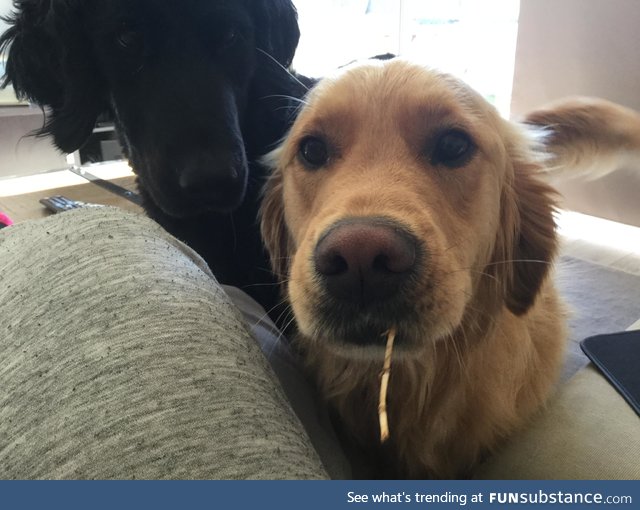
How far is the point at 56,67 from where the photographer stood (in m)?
1.49

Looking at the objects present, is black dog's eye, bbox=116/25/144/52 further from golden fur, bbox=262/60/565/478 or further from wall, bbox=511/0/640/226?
wall, bbox=511/0/640/226

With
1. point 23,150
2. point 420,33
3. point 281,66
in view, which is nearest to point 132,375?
point 281,66

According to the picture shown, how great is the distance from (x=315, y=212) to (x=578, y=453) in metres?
0.66

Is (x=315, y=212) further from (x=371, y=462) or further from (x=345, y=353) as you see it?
(x=371, y=462)

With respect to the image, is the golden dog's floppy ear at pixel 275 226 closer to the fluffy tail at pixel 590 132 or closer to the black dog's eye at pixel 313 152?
the black dog's eye at pixel 313 152

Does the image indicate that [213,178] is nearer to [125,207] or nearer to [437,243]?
[437,243]

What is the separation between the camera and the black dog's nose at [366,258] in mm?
766

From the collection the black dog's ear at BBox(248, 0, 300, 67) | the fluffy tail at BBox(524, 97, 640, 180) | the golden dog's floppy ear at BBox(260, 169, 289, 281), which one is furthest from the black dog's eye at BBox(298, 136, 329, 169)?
the fluffy tail at BBox(524, 97, 640, 180)

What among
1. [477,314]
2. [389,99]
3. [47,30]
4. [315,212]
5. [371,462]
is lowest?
[371,462]

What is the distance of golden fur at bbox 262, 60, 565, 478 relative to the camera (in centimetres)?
92

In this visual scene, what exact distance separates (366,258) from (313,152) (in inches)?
16.6

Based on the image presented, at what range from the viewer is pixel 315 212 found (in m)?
1.05

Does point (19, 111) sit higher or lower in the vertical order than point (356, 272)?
lower

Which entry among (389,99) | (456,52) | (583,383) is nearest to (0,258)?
(389,99)
